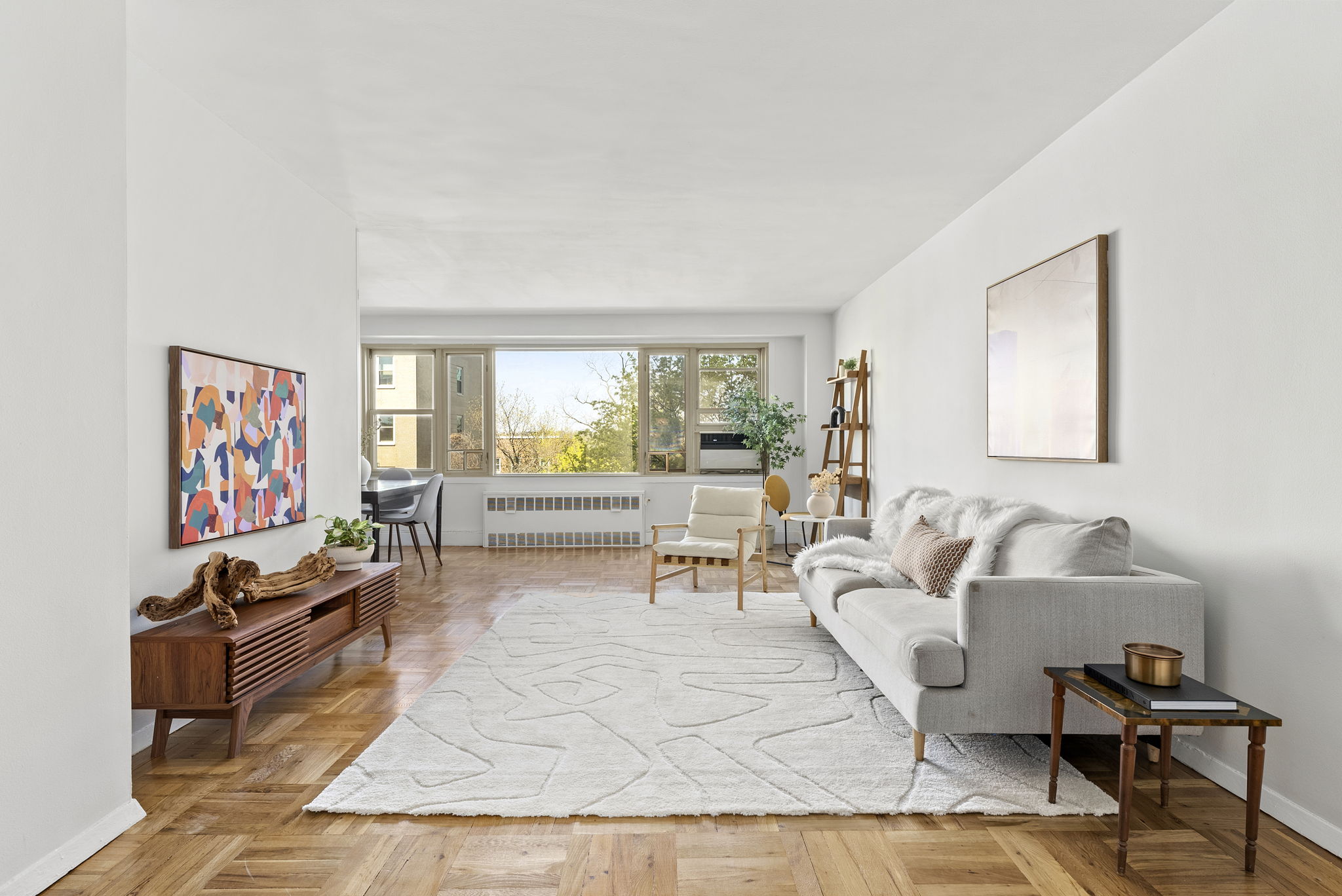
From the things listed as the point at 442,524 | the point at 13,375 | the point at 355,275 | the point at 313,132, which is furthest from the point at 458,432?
the point at 13,375

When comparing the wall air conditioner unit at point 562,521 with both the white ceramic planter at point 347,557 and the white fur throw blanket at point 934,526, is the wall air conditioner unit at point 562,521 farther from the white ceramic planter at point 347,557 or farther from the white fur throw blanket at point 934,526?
the white ceramic planter at point 347,557

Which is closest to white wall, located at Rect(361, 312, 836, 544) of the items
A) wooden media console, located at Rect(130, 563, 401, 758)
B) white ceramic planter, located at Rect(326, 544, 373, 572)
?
white ceramic planter, located at Rect(326, 544, 373, 572)

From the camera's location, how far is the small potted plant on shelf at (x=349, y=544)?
4.05m

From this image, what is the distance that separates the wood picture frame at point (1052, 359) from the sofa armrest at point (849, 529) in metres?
1.01

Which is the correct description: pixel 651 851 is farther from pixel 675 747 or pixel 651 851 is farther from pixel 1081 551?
pixel 1081 551

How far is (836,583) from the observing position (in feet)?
12.7

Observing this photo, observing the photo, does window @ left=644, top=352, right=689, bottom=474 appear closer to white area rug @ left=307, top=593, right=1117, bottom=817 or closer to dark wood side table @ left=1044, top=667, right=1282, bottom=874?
white area rug @ left=307, top=593, right=1117, bottom=817

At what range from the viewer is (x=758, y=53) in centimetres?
281

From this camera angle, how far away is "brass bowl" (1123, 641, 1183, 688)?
Answer: 2.18 meters

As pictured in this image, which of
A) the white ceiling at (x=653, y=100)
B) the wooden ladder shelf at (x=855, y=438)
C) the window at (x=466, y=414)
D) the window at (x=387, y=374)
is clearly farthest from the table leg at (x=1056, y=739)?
the window at (x=387, y=374)

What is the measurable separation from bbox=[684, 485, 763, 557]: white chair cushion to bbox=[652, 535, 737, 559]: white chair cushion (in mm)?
268

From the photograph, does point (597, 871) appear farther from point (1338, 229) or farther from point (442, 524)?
point (442, 524)

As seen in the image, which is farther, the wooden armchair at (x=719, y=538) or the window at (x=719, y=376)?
the window at (x=719, y=376)

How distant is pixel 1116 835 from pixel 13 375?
10.7ft
